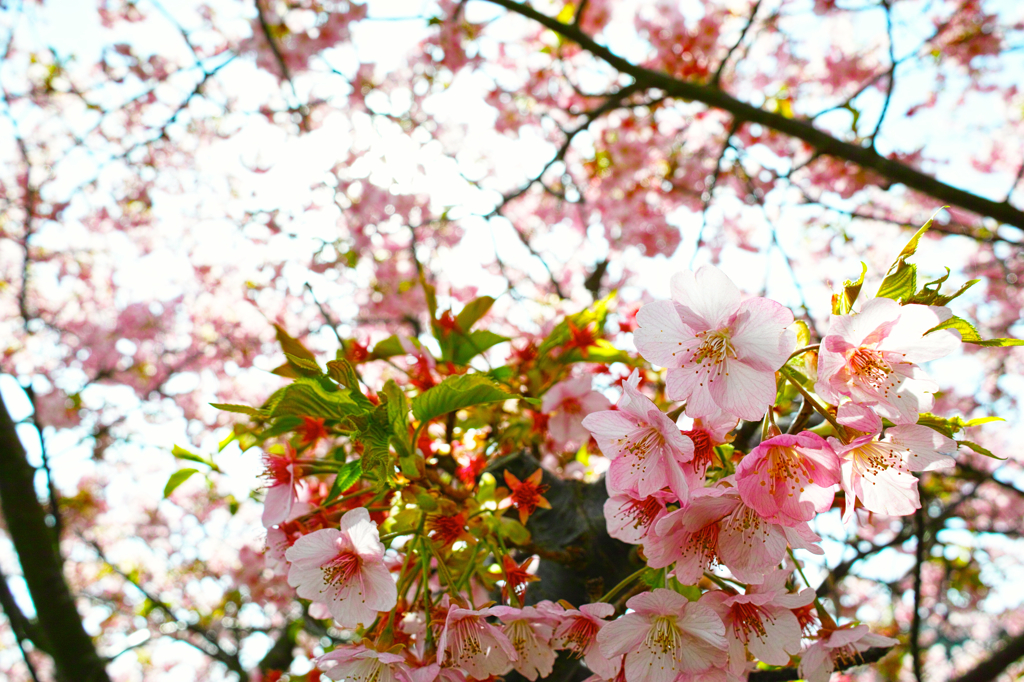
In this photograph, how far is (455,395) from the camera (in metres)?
0.91

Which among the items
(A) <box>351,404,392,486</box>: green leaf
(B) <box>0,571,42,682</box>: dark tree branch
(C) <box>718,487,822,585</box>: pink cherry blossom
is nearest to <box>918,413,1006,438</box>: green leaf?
(C) <box>718,487,822,585</box>: pink cherry blossom

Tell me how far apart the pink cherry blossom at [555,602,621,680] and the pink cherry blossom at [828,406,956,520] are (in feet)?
1.14

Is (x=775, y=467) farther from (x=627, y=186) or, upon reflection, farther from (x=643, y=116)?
(x=643, y=116)

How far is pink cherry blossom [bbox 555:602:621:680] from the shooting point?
2.75ft

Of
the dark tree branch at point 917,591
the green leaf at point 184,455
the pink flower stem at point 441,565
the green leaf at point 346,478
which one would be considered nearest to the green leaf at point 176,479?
the green leaf at point 184,455

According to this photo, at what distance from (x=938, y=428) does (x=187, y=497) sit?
272 inches

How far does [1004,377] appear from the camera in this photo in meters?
5.98

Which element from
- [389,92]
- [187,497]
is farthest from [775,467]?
[187,497]

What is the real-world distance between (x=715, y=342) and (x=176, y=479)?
913 millimetres

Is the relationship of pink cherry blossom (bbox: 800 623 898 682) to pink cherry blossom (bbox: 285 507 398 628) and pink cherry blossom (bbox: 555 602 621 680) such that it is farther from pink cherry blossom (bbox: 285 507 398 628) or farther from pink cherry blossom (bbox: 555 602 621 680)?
pink cherry blossom (bbox: 285 507 398 628)

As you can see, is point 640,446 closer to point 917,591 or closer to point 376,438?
point 376,438

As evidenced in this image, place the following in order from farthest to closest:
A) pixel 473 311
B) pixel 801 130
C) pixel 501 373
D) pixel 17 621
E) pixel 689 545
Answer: pixel 17 621
pixel 801 130
pixel 473 311
pixel 501 373
pixel 689 545

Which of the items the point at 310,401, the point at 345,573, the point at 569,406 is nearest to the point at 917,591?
the point at 569,406

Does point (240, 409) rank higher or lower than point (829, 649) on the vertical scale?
higher
